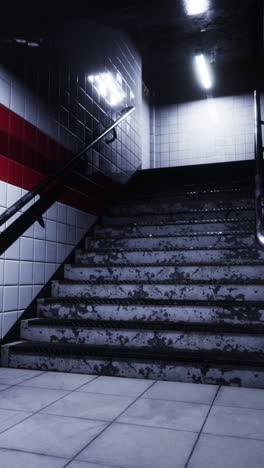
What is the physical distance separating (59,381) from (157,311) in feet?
2.77

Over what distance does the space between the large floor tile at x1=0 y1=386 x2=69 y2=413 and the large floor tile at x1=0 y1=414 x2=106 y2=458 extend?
0.14 meters

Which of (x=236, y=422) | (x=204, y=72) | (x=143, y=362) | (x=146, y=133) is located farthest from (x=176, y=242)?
(x=204, y=72)

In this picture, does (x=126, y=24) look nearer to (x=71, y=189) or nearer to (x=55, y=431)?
(x=71, y=189)

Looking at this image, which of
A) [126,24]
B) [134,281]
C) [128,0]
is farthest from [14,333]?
[126,24]

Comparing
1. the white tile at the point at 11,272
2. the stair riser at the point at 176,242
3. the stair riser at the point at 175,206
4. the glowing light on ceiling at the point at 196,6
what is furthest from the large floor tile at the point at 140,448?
the glowing light on ceiling at the point at 196,6

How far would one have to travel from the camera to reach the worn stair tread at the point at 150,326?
96.8 inches

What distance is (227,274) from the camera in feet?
9.98

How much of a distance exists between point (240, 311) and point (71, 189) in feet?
6.82

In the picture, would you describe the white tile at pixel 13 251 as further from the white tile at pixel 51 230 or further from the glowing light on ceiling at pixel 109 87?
the glowing light on ceiling at pixel 109 87

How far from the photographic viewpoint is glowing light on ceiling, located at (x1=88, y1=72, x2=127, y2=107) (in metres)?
4.77

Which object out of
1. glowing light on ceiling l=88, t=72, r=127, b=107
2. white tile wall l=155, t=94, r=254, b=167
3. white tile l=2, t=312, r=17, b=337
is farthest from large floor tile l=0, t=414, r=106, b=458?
white tile wall l=155, t=94, r=254, b=167

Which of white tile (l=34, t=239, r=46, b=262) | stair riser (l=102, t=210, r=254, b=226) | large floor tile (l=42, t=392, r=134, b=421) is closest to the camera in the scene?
large floor tile (l=42, t=392, r=134, b=421)

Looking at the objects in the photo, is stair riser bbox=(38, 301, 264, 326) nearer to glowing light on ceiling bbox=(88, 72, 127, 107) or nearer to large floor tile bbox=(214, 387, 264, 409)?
large floor tile bbox=(214, 387, 264, 409)

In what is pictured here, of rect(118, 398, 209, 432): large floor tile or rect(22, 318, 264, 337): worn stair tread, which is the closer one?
rect(118, 398, 209, 432): large floor tile
